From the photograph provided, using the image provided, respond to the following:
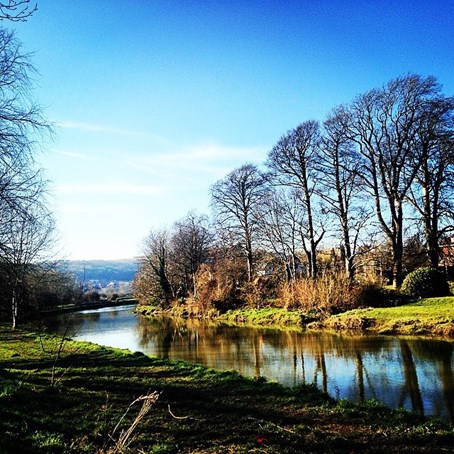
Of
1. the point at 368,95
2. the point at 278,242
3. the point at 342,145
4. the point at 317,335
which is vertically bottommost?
the point at 317,335

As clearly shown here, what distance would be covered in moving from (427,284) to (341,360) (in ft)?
35.2

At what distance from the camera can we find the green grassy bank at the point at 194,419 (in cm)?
552

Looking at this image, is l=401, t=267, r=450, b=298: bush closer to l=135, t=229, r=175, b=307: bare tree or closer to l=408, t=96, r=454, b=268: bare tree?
l=408, t=96, r=454, b=268: bare tree

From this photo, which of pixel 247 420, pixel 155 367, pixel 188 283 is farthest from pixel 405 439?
pixel 188 283

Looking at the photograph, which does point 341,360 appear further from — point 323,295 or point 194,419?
point 323,295

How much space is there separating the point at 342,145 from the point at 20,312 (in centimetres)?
2601

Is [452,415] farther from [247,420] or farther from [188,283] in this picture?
[188,283]

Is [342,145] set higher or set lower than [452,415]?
higher

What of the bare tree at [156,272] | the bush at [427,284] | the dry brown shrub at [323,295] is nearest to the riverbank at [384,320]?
the dry brown shrub at [323,295]

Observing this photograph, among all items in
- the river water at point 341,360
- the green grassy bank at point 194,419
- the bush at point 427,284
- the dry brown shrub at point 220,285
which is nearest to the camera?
the green grassy bank at point 194,419

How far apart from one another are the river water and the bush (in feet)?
20.6

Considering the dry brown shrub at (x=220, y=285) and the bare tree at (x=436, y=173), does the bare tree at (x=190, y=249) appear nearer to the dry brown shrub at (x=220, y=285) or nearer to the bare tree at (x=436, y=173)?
the dry brown shrub at (x=220, y=285)

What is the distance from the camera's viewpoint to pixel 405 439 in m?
5.67

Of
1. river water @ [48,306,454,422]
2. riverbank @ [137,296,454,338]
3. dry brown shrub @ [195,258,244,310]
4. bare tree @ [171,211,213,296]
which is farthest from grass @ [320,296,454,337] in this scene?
bare tree @ [171,211,213,296]
